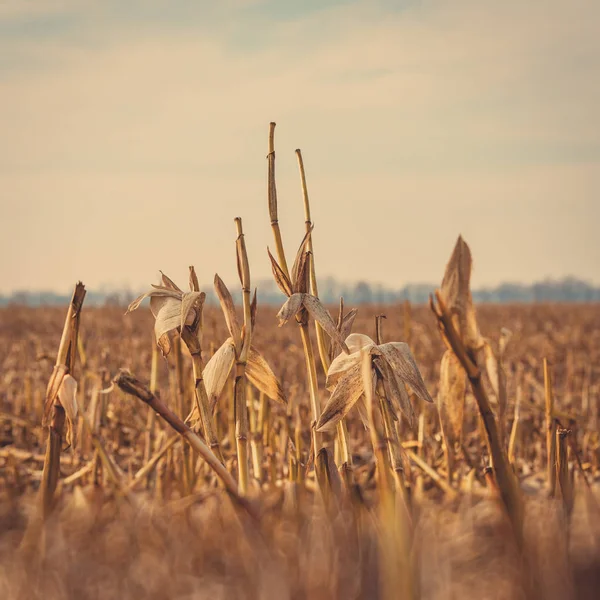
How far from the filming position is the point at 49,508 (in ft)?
2.11

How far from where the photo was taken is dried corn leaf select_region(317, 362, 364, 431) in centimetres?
95

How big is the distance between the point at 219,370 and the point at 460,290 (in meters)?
0.45

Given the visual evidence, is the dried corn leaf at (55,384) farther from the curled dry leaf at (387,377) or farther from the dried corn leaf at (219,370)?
the curled dry leaf at (387,377)

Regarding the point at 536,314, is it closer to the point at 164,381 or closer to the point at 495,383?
the point at 164,381

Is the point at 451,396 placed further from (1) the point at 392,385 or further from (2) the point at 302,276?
(2) the point at 302,276

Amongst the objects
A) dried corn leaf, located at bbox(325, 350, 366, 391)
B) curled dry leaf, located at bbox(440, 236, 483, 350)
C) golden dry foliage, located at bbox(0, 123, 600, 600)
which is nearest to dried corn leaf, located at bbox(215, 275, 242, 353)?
golden dry foliage, located at bbox(0, 123, 600, 600)

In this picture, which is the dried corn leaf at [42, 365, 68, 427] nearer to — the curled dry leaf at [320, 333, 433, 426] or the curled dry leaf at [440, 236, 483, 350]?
the curled dry leaf at [320, 333, 433, 426]

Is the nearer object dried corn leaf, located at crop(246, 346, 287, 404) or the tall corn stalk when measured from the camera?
the tall corn stalk

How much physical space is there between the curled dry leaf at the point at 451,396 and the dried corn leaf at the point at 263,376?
0.25m

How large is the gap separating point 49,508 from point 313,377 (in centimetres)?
47

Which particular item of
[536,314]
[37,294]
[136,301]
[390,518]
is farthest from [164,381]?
[37,294]

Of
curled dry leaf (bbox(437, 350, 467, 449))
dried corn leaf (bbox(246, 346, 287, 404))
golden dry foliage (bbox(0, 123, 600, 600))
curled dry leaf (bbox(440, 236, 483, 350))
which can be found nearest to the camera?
golden dry foliage (bbox(0, 123, 600, 600))

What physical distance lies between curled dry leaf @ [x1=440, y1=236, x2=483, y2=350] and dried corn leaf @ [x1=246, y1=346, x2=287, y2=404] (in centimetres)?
45

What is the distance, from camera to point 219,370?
1.03 meters
